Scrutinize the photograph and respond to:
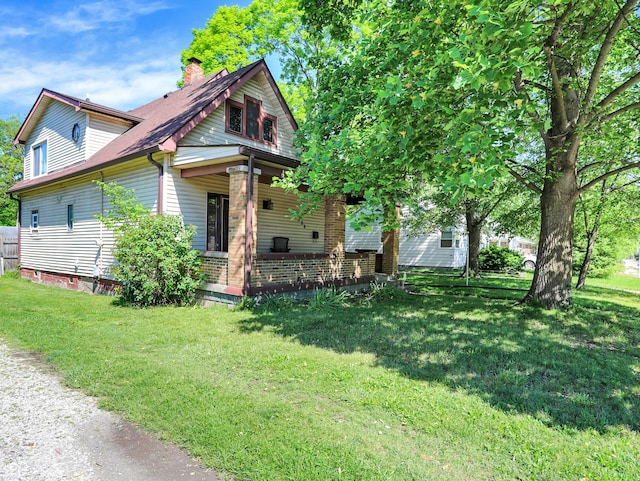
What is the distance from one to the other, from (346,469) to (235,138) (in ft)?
35.9

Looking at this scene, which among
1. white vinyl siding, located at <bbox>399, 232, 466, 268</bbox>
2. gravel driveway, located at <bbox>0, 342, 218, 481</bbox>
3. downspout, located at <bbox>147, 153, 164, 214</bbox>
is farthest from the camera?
white vinyl siding, located at <bbox>399, 232, 466, 268</bbox>

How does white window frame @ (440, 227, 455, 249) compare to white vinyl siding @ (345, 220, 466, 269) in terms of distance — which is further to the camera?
white vinyl siding @ (345, 220, 466, 269)

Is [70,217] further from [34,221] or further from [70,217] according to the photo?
[34,221]

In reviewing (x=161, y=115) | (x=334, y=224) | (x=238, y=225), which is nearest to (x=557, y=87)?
(x=334, y=224)

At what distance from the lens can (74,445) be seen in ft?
9.70

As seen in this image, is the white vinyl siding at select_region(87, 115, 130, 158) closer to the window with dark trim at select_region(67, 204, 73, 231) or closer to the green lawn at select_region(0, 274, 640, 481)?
the window with dark trim at select_region(67, 204, 73, 231)

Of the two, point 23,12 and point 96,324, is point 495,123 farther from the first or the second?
point 23,12

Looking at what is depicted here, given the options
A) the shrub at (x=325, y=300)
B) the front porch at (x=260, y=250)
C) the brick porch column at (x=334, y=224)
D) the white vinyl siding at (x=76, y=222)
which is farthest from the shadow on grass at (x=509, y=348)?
the white vinyl siding at (x=76, y=222)

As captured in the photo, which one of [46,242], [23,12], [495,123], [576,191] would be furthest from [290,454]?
[23,12]

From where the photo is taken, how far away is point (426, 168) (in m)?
5.82

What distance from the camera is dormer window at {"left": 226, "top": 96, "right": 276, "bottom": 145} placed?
11851 millimetres

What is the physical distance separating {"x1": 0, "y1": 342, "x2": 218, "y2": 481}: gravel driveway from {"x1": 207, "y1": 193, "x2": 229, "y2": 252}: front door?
6905 mm

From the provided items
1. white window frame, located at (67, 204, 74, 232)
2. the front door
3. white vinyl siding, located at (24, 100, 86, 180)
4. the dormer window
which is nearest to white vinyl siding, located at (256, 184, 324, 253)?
the front door

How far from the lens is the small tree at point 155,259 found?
821 cm
